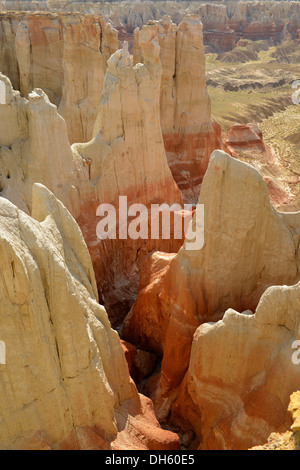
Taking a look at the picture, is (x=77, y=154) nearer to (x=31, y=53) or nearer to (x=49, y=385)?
(x=49, y=385)

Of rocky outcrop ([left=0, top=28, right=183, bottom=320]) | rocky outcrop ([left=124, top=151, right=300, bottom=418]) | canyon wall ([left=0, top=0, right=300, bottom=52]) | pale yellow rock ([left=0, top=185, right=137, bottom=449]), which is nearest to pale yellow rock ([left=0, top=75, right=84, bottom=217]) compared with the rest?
rocky outcrop ([left=0, top=28, right=183, bottom=320])

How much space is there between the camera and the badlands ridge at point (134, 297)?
550 cm

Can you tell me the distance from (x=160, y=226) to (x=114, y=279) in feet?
6.86

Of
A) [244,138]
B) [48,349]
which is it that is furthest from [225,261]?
[244,138]

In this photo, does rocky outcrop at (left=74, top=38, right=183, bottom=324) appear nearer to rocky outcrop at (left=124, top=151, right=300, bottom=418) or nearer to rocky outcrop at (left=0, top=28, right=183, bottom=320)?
rocky outcrop at (left=0, top=28, right=183, bottom=320)

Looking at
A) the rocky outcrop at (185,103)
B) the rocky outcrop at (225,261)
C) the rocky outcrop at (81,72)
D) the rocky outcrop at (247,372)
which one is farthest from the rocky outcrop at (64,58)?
the rocky outcrop at (247,372)

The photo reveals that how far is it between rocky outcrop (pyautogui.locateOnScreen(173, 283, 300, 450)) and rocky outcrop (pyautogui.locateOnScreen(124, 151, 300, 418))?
115 cm

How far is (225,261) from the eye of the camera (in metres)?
8.59

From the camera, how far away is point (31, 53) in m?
18.4

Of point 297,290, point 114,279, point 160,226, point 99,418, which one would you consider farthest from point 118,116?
point 99,418

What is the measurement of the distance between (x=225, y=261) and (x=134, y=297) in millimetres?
4234

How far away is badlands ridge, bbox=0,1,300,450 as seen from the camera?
18.0ft

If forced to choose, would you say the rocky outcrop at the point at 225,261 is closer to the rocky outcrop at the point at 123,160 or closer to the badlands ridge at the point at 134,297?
the badlands ridge at the point at 134,297

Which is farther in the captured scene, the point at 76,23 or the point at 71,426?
the point at 76,23
